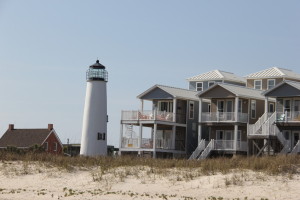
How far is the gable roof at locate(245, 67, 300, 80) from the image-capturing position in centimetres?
6550

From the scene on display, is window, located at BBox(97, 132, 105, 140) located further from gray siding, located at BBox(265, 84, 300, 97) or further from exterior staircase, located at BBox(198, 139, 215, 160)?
gray siding, located at BBox(265, 84, 300, 97)

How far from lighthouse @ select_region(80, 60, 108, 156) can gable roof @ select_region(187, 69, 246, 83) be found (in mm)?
16988

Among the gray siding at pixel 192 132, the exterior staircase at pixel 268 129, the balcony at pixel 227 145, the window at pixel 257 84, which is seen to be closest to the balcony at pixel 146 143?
the gray siding at pixel 192 132

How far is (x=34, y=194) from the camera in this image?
31.0 metres

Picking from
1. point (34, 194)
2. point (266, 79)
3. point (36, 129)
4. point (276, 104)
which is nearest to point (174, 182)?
point (34, 194)

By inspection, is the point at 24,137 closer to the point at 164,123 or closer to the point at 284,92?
the point at 164,123

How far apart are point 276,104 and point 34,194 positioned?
30.9m

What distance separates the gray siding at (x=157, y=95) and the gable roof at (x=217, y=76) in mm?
7199

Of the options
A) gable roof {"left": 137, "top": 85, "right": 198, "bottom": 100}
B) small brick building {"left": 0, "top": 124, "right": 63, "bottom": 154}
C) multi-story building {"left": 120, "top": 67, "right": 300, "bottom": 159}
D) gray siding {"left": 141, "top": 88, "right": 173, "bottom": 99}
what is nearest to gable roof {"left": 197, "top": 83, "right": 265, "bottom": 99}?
multi-story building {"left": 120, "top": 67, "right": 300, "bottom": 159}

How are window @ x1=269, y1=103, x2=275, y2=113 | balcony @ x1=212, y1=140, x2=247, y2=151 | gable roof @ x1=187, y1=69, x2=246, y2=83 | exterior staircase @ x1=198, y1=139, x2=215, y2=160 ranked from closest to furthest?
1. balcony @ x1=212, y1=140, x2=247, y2=151
2. exterior staircase @ x1=198, y1=139, x2=215, y2=160
3. window @ x1=269, y1=103, x2=275, y2=113
4. gable roof @ x1=187, y1=69, x2=246, y2=83

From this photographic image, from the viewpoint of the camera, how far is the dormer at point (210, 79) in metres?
69.5

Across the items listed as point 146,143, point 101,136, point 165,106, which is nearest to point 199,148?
point 146,143

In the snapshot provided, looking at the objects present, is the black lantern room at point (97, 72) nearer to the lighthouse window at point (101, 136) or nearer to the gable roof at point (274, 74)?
the lighthouse window at point (101, 136)

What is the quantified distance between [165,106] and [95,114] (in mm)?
11504
